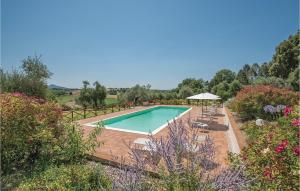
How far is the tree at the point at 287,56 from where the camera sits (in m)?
25.7

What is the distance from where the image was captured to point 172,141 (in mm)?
2004

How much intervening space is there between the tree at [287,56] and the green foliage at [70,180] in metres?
31.0

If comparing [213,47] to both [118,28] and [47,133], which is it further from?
[47,133]

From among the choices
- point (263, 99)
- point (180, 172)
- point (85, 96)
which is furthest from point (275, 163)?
point (85, 96)

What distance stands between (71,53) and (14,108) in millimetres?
14075

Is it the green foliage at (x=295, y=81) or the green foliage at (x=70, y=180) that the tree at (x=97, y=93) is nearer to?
the green foliage at (x=70, y=180)

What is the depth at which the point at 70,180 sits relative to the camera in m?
3.77

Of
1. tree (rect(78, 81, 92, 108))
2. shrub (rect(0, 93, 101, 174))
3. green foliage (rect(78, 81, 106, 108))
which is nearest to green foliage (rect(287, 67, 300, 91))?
shrub (rect(0, 93, 101, 174))

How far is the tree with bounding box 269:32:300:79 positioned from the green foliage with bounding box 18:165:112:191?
3098cm

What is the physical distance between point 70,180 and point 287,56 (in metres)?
32.2

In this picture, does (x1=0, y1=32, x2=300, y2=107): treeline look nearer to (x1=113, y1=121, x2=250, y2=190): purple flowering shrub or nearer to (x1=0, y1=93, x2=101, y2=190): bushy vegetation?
(x1=0, y1=93, x2=101, y2=190): bushy vegetation

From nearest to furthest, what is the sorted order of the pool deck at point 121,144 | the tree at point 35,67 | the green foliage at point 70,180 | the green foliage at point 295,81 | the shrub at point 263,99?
the green foliage at point 70,180 < the pool deck at point 121,144 < the shrub at point 263,99 < the tree at point 35,67 < the green foliage at point 295,81

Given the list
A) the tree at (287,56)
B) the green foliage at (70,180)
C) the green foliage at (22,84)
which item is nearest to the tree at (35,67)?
the green foliage at (22,84)

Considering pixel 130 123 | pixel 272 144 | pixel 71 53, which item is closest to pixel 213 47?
pixel 130 123
